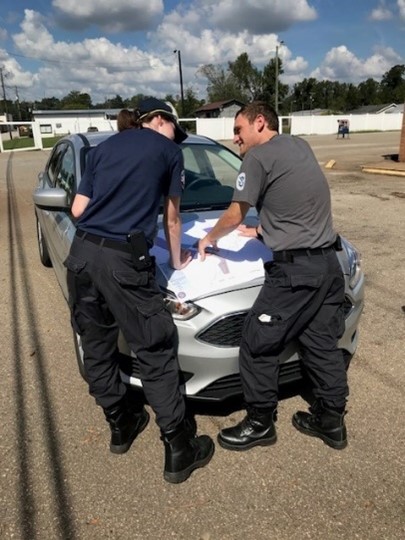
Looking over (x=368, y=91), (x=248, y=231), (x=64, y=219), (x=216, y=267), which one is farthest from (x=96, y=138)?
(x=368, y=91)

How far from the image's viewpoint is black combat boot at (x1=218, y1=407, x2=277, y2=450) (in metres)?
2.49

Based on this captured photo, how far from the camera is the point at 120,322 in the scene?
219cm

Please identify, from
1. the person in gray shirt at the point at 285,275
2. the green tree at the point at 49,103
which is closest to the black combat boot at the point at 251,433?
the person in gray shirt at the point at 285,275

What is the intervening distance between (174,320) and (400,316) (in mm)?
2502

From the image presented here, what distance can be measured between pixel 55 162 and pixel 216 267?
3030mm

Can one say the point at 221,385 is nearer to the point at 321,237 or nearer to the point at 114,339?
the point at 114,339

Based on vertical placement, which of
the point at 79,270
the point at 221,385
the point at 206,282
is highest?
the point at 79,270

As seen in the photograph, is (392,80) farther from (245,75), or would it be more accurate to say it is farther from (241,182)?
(241,182)

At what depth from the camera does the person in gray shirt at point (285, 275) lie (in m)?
2.24

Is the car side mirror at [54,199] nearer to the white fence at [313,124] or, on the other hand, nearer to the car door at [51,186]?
the car door at [51,186]

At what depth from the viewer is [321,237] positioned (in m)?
2.32

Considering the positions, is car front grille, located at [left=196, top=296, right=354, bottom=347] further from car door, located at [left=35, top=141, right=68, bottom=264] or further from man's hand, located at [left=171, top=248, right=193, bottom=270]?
car door, located at [left=35, top=141, right=68, bottom=264]

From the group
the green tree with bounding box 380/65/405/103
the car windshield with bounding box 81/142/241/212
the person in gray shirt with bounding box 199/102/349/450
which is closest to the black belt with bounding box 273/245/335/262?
the person in gray shirt with bounding box 199/102/349/450

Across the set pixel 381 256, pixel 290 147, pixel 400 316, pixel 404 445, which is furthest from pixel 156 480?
pixel 381 256
